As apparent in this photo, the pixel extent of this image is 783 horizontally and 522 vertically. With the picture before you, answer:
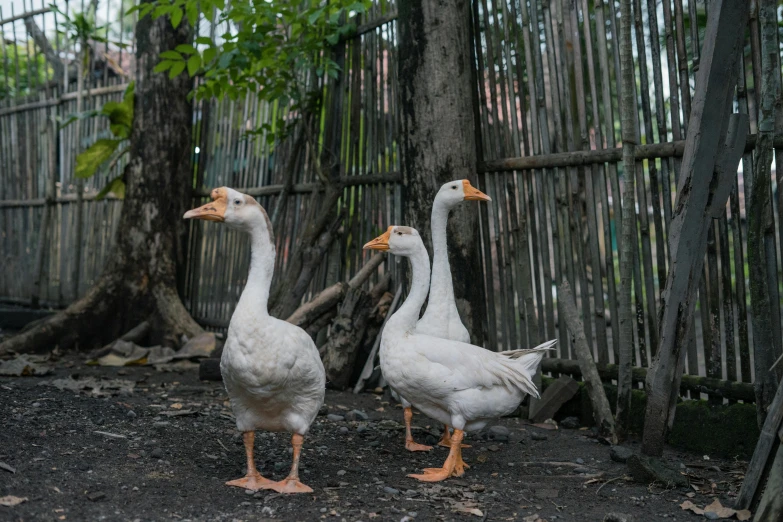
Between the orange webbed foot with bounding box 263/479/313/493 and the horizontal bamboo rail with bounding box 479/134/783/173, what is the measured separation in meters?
2.82

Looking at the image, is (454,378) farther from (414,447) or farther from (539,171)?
(539,171)

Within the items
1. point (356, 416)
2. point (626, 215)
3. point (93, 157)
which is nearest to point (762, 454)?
point (626, 215)

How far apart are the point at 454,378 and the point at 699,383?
5.21 feet

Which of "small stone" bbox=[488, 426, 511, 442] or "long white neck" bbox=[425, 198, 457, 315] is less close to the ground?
"long white neck" bbox=[425, 198, 457, 315]

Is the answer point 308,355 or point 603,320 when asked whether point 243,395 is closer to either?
point 308,355

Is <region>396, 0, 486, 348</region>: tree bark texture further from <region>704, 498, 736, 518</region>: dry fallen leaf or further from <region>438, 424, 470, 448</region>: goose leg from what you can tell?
<region>704, 498, 736, 518</region>: dry fallen leaf

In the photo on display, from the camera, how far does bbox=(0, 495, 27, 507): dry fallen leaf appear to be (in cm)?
319

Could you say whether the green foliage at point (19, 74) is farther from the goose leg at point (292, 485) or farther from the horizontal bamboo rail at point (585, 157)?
the goose leg at point (292, 485)

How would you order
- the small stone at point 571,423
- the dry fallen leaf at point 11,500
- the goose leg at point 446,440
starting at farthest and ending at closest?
the small stone at point 571,423
the goose leg at point 446,440
the dry fallen leaf at point 11,500

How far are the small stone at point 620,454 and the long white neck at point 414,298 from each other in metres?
1.35

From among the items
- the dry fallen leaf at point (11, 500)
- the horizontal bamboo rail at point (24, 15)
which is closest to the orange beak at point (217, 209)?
the dry fallen leaf at point (11, 500)

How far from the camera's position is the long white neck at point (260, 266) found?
3.78 m

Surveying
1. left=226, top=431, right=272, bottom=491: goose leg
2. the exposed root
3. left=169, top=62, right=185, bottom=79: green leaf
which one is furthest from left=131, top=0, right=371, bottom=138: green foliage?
left=226, top=431, right=272, bottom=491: goose leg

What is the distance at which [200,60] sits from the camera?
6.66 meters
